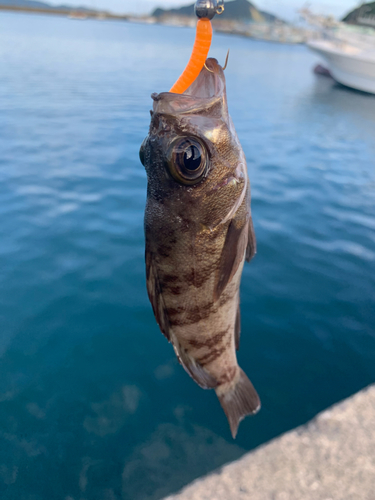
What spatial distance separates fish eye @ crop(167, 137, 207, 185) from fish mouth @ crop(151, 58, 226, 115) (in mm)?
165

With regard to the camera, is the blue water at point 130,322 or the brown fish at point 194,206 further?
the blue water at point 130,322

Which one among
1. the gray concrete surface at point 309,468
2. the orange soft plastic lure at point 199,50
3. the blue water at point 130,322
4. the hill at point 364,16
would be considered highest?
the hill at point 364,16

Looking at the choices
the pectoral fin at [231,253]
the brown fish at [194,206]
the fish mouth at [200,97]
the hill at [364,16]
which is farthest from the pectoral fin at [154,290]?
the hill at [364,16]

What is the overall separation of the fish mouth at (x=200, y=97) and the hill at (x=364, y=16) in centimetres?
4788

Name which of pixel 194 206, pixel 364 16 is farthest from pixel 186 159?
pixel 364 16

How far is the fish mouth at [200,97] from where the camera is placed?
177 cm

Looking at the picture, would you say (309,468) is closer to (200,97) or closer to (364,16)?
(200,97)

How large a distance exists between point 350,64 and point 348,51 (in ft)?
7.06

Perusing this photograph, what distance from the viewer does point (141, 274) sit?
6051mm

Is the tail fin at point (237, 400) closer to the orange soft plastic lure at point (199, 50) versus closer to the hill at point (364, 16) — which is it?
the orange soft plastic lure at point (199, 50)

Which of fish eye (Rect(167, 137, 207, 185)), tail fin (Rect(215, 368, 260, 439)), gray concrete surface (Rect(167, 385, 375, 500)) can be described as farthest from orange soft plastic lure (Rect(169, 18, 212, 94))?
gray concrete surface (Rect(167, 385, 375, 500))

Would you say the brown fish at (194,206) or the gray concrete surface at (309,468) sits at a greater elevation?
the brown fish at (194,206)

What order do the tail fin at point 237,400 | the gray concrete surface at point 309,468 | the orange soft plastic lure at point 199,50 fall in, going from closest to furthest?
the orange soft plastic lure at point 199,50, the gray concrete surface at point 309,468, the tail fin at point 237,400

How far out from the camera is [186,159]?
178cm
